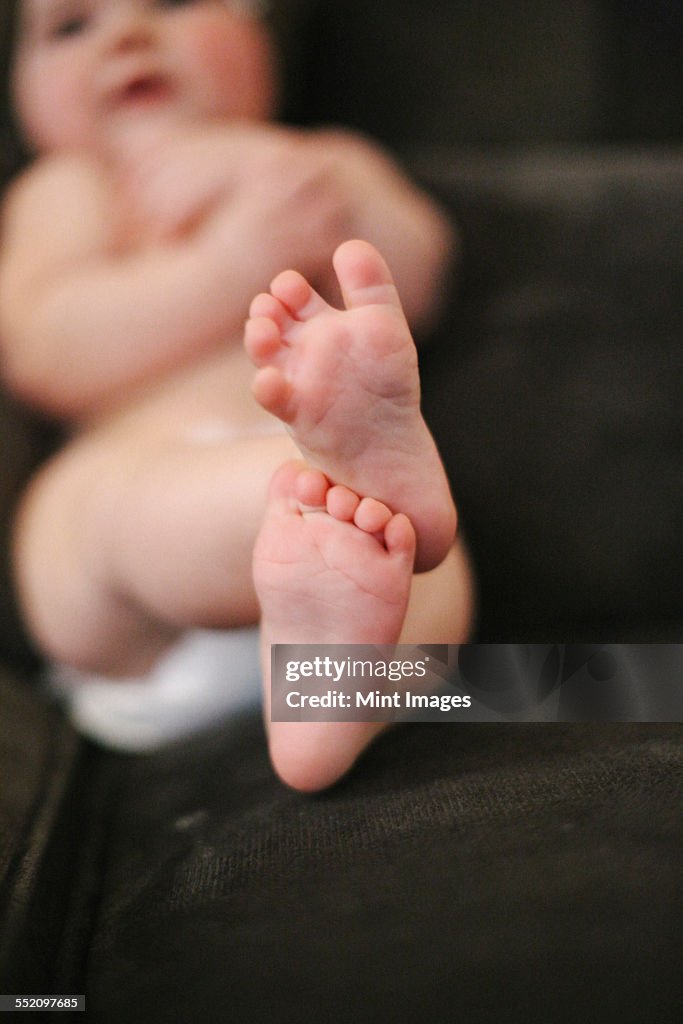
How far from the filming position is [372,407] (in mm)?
316

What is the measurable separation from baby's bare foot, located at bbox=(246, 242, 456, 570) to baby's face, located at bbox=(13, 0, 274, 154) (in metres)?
0.35

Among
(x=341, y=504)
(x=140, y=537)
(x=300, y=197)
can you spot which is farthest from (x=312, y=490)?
(x=300, y=197)

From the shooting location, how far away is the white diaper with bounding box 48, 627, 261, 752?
47cm

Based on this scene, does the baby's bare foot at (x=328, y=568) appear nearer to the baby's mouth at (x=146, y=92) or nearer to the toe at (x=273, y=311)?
the toe at (x=273, y=311)

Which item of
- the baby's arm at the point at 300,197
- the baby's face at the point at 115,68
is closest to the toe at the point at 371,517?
the baby's arm at the point at 300,197

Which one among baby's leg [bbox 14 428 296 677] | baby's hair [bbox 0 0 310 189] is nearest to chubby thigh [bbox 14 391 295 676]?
baby's leg [bbox 14 428 296 677]

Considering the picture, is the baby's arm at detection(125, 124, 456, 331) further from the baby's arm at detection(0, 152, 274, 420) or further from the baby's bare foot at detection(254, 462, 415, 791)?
the baby's bare foot at detection(254, 462, 415, 791)

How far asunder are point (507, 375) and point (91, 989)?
1.33 ft

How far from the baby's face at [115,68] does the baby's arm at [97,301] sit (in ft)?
0.19

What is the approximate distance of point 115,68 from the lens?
59cm

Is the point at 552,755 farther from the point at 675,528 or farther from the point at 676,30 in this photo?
the point at 676,30

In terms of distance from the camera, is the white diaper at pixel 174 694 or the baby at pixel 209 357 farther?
the white diaper at pixel 174 694

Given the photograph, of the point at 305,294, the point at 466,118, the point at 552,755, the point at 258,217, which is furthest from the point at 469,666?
the point at 466,118

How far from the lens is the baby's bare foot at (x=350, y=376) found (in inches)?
11.9
